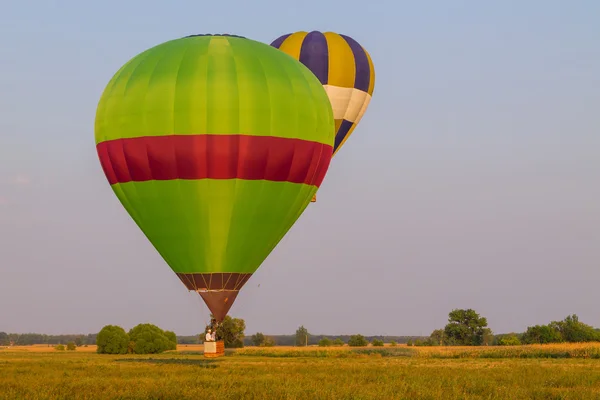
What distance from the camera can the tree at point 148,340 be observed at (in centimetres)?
9050

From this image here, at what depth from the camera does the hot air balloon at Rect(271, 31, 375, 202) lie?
5012 cm

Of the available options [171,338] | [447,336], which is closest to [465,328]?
[447,336]

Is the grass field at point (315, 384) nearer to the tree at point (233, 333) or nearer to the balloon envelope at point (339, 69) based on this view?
the balloon envelope at point (339, 69)

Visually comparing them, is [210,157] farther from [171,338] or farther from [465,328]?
[465,328]

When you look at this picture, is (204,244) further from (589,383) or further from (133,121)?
(589,383)

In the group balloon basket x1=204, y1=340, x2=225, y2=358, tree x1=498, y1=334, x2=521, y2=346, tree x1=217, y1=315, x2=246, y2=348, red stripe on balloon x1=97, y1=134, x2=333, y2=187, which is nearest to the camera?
red stripe on balloon x1=97, y1=134, x2=333, y2=187

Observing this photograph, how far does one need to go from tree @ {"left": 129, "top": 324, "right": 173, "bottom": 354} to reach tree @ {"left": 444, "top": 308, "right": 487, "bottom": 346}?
36427 mm

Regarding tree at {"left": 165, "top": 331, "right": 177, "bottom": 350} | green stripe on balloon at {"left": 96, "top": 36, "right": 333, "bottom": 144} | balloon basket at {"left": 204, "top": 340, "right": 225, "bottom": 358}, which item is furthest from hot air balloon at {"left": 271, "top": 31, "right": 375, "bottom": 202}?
tree at {"left": 165, "top": 331, "right": 177, "bottom": 350}

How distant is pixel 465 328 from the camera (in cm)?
10988

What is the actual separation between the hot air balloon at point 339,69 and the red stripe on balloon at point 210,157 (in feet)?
41.6

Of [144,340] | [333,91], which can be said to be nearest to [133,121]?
[333,91]

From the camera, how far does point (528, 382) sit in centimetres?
3825

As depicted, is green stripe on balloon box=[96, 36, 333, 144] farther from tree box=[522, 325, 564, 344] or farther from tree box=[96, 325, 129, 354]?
tree box=[522, 325, 564, 344]

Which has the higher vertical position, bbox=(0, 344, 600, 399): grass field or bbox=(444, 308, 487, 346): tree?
bbox=(444, 308, 487, 346): tree
